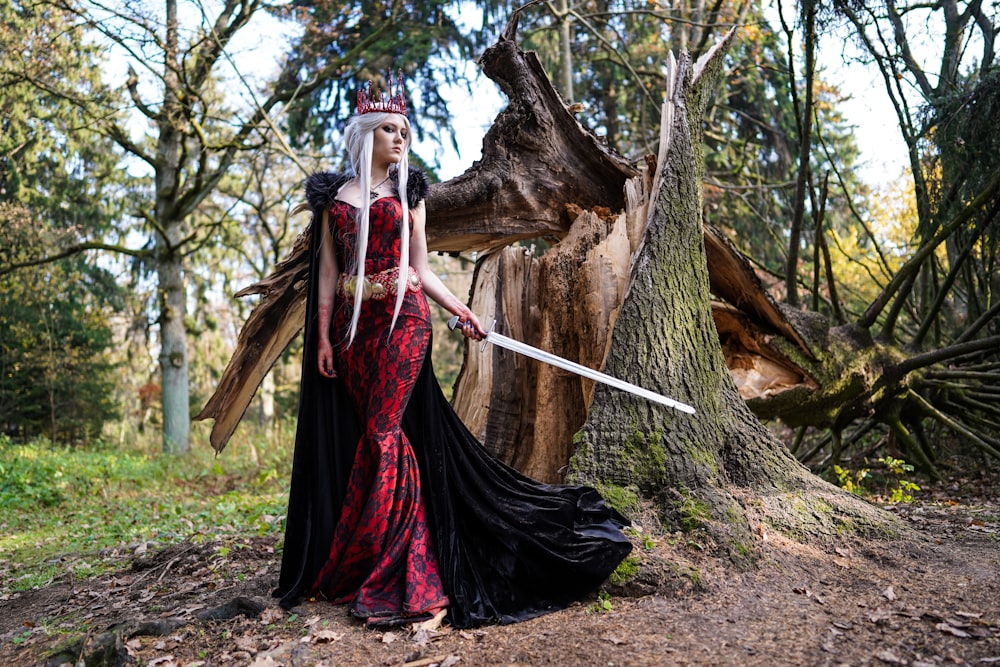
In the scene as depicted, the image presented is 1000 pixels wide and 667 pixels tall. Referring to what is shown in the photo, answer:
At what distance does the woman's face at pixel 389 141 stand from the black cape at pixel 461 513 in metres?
0.18

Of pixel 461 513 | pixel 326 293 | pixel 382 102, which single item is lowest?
pixel 461 513

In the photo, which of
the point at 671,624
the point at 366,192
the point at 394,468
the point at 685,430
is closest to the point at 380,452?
the point at 394,468

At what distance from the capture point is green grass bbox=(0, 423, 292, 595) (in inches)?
226

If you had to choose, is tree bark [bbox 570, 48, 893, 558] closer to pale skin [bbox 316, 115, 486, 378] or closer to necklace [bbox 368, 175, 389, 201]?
pale skin [bbox 316, 115, 486, 378]

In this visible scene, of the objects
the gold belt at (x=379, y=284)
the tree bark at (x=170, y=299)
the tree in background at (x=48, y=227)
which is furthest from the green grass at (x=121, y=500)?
the gold belt at (x=379, y=284)

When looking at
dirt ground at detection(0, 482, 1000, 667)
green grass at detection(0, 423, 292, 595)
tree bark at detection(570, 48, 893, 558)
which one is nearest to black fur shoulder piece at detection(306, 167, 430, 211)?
tree bark at detection(570, 48, 893, 558)

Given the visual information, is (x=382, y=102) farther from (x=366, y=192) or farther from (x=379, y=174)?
(x=366, y=192)

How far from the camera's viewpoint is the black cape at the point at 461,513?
331cm

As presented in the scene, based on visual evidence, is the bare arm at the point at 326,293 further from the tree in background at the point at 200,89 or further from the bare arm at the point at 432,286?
the tree in background at the point at 200,89

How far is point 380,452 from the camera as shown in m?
3.46

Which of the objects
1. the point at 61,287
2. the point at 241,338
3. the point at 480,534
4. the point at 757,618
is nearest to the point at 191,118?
the point at 61,287

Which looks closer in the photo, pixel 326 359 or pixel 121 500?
pixel 326 359

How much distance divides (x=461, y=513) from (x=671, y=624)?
3.60ft

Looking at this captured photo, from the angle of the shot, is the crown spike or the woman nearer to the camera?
the woman
